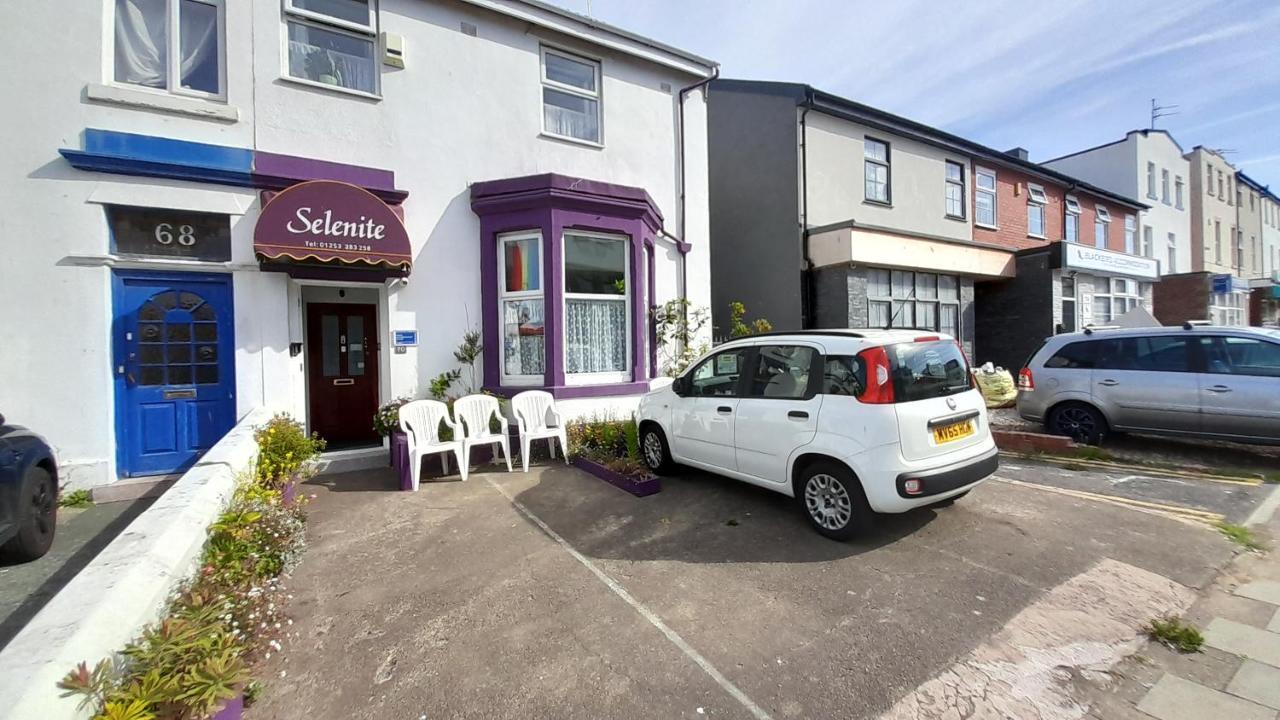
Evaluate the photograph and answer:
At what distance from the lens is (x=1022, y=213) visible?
15.3 meters

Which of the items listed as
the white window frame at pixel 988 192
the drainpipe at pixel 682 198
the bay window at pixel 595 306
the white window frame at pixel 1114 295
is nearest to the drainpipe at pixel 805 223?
the drainpipe at pixel 682 198

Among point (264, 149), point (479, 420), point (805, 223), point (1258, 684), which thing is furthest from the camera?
point (805, 223)

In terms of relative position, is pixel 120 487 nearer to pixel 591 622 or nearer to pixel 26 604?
pixel 26 604

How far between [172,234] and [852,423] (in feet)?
25.8

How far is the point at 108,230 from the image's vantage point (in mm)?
5672

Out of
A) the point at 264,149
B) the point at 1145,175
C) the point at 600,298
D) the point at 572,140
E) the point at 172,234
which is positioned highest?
the point at 1145,175

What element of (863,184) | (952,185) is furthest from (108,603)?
(952,185)

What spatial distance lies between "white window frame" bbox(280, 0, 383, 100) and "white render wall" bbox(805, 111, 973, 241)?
26.7ft

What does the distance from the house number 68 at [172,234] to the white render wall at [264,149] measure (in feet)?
1.00

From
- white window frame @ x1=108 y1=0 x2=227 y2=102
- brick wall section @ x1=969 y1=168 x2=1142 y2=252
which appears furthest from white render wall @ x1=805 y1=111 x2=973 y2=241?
white window frame @ x1=108 y1=0 x2=227 y2=102

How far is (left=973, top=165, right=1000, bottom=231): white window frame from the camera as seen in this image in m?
14.2

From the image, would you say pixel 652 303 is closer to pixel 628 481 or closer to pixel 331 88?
pixel 628 481

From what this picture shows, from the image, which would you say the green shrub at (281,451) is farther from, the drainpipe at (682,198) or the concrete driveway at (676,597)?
the drainpipe at (682,198)

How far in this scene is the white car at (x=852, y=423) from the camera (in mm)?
3893
